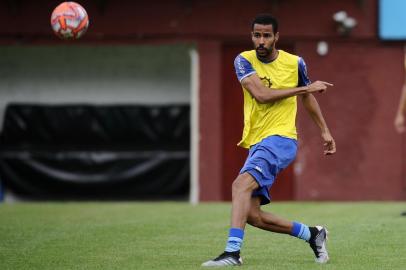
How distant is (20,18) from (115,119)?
311 centimetres

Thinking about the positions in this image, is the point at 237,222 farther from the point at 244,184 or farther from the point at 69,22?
the point at 69,22

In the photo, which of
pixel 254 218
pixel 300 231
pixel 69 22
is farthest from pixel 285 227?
pixel 69 22

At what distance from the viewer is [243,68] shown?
9.77m

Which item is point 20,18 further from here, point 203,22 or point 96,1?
point 203,22

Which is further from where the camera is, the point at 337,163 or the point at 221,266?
the point at 337,163

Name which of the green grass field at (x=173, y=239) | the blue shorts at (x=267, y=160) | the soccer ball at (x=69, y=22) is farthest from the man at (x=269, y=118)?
the soccer ball at (x=69, y=22)

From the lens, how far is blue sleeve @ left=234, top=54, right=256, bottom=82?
975 centimetres

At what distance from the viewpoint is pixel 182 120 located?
23625 millimetres

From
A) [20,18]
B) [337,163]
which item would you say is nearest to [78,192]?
[20,18]

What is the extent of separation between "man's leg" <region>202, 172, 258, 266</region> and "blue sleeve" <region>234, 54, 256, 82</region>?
1.02 meters

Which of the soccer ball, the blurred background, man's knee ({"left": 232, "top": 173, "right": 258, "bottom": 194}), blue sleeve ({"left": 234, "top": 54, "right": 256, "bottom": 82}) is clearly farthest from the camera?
the blurred background

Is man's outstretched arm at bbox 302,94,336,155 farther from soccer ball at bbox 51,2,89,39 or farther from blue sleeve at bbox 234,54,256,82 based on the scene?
soccer ball at bbox 51,2,89,39

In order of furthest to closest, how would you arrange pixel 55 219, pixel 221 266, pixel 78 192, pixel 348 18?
pixel 78 192, pixel 348 18, pixel 55 219, pixel 221 266

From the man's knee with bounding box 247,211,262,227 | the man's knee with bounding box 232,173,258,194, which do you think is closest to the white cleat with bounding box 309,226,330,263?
the man's knee with bounding box 247,211,262,227
